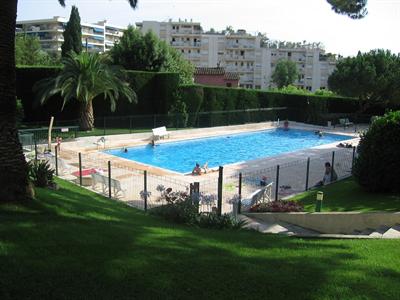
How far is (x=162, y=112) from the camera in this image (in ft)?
113

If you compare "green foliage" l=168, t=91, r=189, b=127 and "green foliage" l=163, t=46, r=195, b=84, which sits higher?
"green foliage" l=163, t=46, r=195, b=84

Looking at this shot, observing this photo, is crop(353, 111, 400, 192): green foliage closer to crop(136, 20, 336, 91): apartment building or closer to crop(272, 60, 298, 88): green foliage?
crop(272, 60, 298, 88): green foliage

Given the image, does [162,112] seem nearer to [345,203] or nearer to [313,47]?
[345,203]

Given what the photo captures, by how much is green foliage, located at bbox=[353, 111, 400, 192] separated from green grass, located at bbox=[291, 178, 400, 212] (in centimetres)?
39

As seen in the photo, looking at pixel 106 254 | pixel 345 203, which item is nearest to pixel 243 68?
pixel 345 203

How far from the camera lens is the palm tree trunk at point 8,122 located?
7.89 meters

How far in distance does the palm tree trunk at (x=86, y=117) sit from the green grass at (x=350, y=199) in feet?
57.5

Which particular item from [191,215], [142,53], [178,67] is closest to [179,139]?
[142,53]

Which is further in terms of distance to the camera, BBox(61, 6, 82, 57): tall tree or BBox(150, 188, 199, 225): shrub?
BBox(61, 6, 82, 57): tall tree

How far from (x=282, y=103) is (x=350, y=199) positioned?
32.6 m

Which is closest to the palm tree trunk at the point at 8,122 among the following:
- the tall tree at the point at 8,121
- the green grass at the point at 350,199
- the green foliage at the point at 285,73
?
the tall tree at the point at 8,121

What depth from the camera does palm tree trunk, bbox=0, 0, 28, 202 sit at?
25.9ft

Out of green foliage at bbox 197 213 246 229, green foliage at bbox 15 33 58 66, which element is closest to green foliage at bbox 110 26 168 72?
green foliage at bbox 15 33 58 66

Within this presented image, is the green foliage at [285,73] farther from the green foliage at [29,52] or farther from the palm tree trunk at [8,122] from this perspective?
the palm tree trunk at [8,122]
